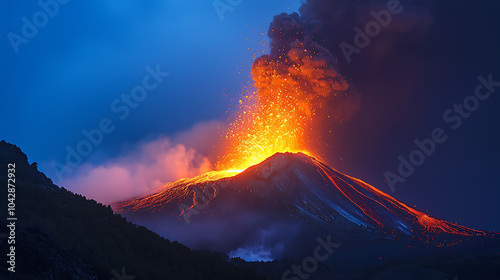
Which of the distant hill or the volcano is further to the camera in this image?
the volcano

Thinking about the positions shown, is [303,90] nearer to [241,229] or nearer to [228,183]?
[228,183]

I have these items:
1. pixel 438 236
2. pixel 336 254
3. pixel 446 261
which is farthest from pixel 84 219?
pixel 438 236

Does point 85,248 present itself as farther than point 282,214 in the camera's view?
No

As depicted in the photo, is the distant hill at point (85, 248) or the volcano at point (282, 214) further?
the volcano at point (282, 214)

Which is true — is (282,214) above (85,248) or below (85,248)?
→ above
